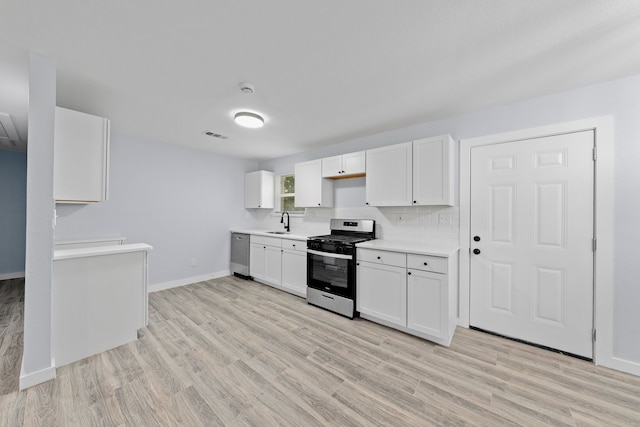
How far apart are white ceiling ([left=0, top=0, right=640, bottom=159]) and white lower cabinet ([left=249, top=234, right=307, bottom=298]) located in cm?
208

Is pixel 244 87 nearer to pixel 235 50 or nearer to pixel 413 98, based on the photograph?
pixel 235 50

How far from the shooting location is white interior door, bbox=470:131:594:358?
2197 mm

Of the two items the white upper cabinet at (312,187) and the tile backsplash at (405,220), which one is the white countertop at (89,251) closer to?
the white upper cabinet at (312,187)

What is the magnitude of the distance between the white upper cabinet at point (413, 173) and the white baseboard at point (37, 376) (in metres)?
3.35

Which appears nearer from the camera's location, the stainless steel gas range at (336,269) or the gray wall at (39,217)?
the gray wall at (39,217)

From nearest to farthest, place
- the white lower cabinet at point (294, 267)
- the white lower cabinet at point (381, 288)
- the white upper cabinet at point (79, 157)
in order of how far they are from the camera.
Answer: the white upper cabinet at point (79, 157), the white lower cabinet at point (381, 288), the white lower cabinet at point (294, 267)

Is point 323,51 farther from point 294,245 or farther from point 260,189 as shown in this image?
point 260,189

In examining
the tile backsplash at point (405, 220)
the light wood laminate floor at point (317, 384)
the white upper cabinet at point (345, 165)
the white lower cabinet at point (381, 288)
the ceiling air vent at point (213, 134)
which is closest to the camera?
the light wood laminate floor at point (317, 384)

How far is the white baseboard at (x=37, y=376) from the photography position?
5.72 ft

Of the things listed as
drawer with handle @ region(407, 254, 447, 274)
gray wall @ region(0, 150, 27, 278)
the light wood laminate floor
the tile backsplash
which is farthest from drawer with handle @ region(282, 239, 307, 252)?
gray wall @ region(0, 150, 27, 278)

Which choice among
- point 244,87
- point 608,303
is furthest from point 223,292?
point 608,303

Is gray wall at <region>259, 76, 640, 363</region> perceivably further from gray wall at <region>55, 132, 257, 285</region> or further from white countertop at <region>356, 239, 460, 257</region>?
gray wall at <region>55, 132, 257, 285</region>

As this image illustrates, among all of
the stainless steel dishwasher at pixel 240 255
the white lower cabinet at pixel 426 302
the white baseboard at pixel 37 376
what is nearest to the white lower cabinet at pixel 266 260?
the stainless steel dishwasher at pixel 240 255

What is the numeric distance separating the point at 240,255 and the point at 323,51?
3.90m
